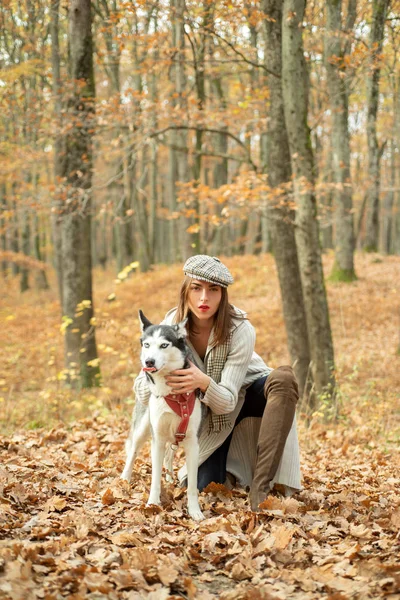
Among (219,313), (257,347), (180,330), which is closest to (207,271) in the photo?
(219,313)

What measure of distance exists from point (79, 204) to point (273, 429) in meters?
6.29

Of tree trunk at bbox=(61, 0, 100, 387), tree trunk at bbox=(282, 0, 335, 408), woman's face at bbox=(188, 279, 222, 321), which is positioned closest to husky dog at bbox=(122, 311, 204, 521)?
woman's face at bbox=(188, 279, 222, 321)

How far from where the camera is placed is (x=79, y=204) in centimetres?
941

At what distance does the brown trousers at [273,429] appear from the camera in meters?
4.11

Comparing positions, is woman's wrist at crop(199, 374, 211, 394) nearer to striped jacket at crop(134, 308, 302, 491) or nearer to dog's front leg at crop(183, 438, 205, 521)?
striped jacket at crop(134, 308, 302, 491)

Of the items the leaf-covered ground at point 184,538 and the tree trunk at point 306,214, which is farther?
the tree trunk at point 306,214

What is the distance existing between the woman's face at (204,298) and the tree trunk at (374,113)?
5.77 metres

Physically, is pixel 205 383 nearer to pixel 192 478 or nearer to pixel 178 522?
pixel 192 478

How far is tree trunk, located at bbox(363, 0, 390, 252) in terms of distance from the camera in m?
9.09

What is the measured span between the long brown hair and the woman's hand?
464mm

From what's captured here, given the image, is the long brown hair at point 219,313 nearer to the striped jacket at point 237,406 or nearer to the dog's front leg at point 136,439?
the striped jacket at point 237,406

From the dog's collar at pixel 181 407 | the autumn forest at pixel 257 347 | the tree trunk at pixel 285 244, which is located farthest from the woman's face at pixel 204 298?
the tree trunk at pixel 285 244

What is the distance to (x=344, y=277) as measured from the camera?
16797 mm

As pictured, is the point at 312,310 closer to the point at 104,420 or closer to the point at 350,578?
the point at 104,420
